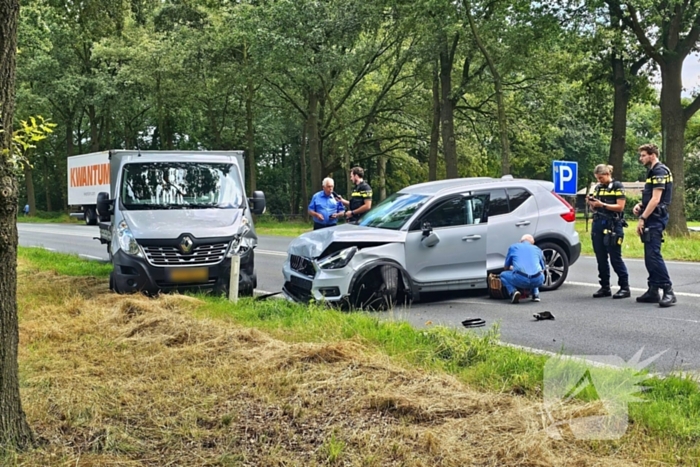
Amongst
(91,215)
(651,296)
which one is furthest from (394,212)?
(91,215)

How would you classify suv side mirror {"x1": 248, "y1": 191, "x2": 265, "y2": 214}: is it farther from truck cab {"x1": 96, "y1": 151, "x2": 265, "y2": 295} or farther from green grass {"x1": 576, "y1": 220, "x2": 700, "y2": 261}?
green grass {"x1": 576, "y1": 220, "x2": 700, "y2": 261}

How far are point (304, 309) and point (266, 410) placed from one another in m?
Answer: 3.45

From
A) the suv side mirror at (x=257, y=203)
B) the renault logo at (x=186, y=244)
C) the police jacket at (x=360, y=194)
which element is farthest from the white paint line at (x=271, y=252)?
the renault logo at (x=186, y=244)

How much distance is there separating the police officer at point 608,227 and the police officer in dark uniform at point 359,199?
3769 millimetres

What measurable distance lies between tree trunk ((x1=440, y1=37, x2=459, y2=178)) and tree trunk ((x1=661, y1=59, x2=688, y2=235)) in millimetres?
8257

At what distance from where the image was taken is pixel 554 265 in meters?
9.65

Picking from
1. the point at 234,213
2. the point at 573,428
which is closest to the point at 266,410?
the point at 573,428

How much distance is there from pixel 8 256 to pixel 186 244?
5.25m

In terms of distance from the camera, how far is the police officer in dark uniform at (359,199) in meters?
11.2

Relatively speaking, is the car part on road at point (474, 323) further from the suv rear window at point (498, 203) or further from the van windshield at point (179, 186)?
the van windshield at point (179, 186)

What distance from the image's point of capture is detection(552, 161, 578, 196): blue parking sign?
16062mm

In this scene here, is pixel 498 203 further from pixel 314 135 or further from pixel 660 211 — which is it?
pixel 314 135

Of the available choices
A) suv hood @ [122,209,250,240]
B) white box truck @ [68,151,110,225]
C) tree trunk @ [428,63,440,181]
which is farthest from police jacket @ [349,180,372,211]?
tree trunk @ [428,63,440,181]

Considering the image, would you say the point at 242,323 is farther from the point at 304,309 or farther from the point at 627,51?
the point at 627,51
